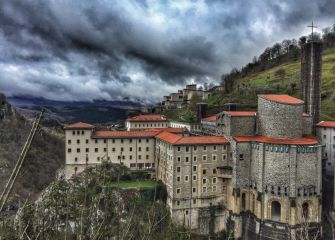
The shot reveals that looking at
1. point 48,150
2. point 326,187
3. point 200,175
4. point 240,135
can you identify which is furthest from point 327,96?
point 48,150

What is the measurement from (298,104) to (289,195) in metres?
13.5

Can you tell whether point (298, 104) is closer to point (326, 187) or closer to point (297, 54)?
point (326, 187)

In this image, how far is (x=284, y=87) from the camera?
3748 inches

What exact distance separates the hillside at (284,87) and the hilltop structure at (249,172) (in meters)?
27.6

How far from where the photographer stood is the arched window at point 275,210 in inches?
1845

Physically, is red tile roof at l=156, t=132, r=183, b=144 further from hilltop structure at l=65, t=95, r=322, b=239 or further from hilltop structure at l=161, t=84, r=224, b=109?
hilltop structure at l=161, t=84, r=224, b=109

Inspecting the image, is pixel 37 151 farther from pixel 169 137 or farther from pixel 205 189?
pixel 205 189

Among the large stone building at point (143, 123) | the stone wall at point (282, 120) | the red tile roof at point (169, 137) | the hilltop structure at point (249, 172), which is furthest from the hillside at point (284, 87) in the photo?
the red tile roof at point (169, 137)

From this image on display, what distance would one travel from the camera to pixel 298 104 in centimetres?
4950

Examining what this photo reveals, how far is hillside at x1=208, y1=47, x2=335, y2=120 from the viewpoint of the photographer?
268 feet

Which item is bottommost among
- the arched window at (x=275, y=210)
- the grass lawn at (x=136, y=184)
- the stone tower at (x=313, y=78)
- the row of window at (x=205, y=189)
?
the arched window at (x=275, y=210)

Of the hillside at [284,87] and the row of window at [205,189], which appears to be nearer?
the row of window at [205,189]

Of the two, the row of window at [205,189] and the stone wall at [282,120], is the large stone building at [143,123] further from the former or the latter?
the stone wall at [282,120]

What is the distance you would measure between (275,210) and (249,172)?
21.2 feet
